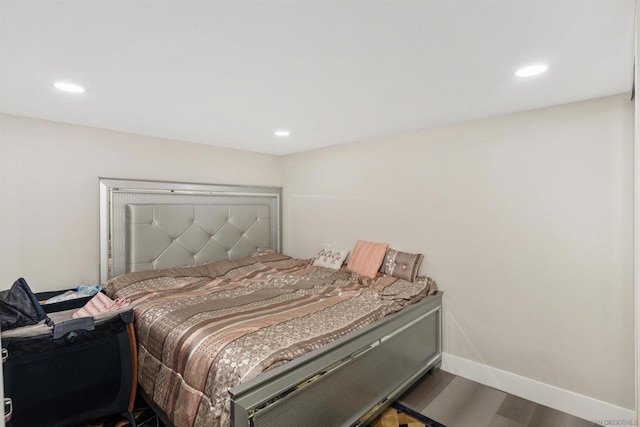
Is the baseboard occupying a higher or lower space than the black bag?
lower

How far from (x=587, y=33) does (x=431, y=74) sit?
68cm

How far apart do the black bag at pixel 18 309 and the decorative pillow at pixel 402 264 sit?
268 centimetres

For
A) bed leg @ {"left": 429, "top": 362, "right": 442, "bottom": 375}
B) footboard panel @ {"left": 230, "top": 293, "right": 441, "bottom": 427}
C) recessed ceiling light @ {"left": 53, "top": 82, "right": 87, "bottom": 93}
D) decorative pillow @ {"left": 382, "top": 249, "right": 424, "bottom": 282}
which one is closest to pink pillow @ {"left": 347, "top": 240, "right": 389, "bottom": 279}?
decorative pillow @ {"left": 382, "top": 249, "right": 424, "bottom": 282}

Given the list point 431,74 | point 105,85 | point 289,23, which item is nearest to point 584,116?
point 431,74

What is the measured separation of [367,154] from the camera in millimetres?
3484

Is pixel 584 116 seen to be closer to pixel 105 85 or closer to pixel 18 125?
pixel 105 85

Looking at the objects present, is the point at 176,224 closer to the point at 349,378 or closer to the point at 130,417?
the point at 130,417

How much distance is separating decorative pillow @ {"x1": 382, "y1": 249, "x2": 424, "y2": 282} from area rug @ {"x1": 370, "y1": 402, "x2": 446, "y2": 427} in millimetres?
1071

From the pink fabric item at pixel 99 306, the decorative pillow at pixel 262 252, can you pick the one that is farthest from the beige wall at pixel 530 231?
the pink fabric item at pixel 99 306

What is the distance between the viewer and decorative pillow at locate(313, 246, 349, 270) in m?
3.50

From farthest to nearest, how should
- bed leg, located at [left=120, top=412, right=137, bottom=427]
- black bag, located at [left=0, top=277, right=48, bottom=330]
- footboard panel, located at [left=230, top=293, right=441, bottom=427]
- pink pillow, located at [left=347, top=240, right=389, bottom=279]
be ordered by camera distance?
pink pillow, located at [left=347, top=240, right=389, bottom=279]
bed leg, located at [left=120, top=412, right=137, bottom=427]
black bag, located at [left=0, top=277, right=48, bottom=330]
footboard panel, located at [left=230, top=293, right=441, bottom=427]

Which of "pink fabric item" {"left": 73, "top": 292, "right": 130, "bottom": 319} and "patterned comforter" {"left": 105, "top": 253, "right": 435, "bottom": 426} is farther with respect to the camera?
"pink fabric item" {"left": 73, "top": 292, "right": 130, "bottom": 319}

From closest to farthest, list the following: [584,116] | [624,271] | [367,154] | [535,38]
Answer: [535,38] → [624,271] → [584,116] → [367,154]

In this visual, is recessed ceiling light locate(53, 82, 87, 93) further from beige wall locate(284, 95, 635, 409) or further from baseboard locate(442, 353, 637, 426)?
baseboard locate(442, 353, 637, 426)
